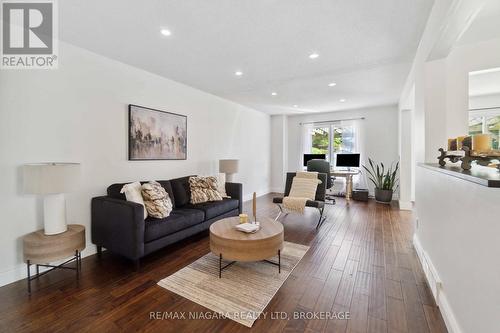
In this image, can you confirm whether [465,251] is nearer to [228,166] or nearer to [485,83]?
[228,166]

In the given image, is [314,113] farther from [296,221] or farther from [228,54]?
[228,54]

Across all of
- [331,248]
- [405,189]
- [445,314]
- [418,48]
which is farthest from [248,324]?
[405,189]

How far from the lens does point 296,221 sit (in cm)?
405

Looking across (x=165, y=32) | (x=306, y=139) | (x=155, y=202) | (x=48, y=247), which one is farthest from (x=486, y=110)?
(x=48, y=247)

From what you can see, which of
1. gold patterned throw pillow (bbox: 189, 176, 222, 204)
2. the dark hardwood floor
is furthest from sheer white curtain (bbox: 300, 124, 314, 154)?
the dark hardwood floor

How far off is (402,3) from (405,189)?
4.07 m

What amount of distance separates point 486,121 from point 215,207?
6.58 m

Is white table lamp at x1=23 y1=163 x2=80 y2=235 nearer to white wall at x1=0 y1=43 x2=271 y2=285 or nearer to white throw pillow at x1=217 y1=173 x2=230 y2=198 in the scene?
white wall at x1=0 y1=43 x2=271 y2=285

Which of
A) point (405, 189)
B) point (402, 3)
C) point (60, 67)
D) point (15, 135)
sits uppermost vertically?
point (402, 3)

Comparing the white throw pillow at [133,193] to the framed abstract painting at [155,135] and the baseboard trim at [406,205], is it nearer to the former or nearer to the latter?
the framed abstract painting at [155,135]

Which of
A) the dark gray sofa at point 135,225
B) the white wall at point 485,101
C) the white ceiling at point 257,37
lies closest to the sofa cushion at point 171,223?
the dark gray sofa at point 135,225

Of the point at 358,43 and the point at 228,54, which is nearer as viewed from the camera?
the point at 358,43

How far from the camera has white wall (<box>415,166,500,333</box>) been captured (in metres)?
1.07

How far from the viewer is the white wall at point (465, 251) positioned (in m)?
1.07
